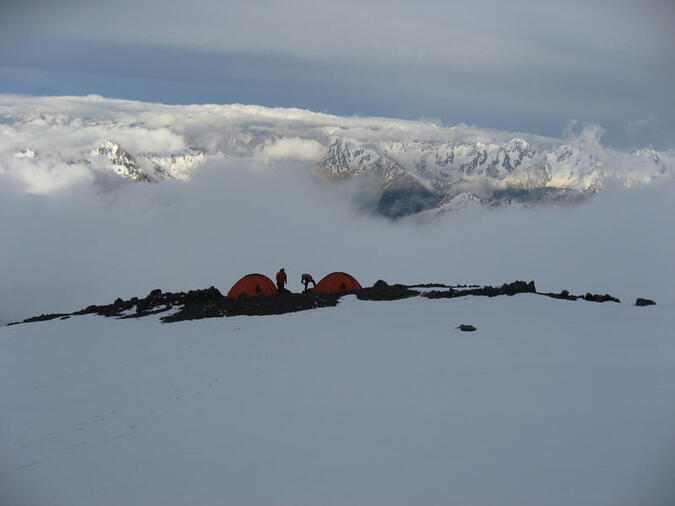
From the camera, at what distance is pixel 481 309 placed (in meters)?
20.4

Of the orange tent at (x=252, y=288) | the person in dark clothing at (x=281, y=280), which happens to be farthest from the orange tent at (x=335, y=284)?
the orange tent at (x=252, y=288)

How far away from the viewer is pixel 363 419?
9.70m

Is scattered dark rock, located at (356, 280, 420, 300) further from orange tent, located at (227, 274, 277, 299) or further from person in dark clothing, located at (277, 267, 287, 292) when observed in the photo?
orange tent, located at (227, 274, 277, 299)

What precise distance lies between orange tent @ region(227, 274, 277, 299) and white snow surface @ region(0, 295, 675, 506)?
1407cm

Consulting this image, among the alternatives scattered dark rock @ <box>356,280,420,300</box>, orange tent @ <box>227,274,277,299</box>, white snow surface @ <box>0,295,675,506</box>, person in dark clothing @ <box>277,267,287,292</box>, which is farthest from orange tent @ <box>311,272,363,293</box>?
white snow surface @ <box>0,295,675,506</box>

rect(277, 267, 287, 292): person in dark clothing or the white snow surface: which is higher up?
rect(277, 267, 287, 292): person in dark clothing

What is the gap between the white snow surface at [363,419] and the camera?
7.31 m

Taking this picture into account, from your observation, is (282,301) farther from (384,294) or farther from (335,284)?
(335,284)

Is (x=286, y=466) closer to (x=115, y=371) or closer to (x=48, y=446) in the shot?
(x=48, y=446)

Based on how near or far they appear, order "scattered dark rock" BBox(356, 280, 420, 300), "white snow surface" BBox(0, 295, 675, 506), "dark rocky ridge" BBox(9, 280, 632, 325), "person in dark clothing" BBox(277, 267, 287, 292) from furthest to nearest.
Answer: "person in dark clothing" BBox(277, 267, 287, 292) < "scattered dark rock" BBox(356, 280, 420, 300) < "dark rocky ridge" BBox(9, 280, 632, 325) < "white snow surface" BBox(0, 295, 675, 506)

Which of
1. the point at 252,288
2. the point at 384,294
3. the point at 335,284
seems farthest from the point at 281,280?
the point at 384,294

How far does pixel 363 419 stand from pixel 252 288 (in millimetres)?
23437

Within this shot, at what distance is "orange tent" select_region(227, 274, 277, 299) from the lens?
3219 centimetres

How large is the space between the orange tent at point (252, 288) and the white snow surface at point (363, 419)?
14.1 m
